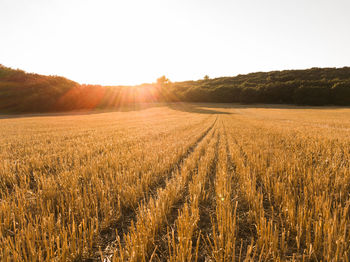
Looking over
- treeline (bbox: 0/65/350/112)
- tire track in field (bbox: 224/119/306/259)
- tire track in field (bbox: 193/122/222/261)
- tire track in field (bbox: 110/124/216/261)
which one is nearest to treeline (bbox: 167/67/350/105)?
treeline (bbox: 0/65/350/112)

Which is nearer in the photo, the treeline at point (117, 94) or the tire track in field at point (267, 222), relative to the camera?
the tire track in field at point (267, 222)

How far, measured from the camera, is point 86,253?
1.66 metres

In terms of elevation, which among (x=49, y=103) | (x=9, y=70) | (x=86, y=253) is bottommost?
(x=86, y=253)

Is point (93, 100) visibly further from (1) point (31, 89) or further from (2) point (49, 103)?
(1) point (31, 89)

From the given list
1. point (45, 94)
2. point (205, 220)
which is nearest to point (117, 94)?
point (45, 94)

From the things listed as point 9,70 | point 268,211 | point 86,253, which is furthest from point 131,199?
point 9,70

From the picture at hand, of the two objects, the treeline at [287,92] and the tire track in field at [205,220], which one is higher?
the treeline at [287,92]

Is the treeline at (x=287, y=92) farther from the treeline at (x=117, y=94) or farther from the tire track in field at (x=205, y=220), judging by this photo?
the tire track in field at (x=205, y=220)

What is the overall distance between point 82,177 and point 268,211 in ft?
12.3

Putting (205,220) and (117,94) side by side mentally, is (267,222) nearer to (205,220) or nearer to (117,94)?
(205,220)

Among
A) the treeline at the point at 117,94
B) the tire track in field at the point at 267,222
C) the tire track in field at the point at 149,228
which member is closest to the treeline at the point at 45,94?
the treeline at the point at 117,94

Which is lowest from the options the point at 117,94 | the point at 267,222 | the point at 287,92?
the point at 267,222

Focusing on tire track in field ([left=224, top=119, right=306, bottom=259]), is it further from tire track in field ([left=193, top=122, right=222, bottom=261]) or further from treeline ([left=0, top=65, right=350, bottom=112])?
treeline ([left=0, top=65, right=350, bottom=112])

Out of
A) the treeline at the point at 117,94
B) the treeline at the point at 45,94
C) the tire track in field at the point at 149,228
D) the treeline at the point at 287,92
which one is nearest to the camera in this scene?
the tire track in field at the point at 149,228
